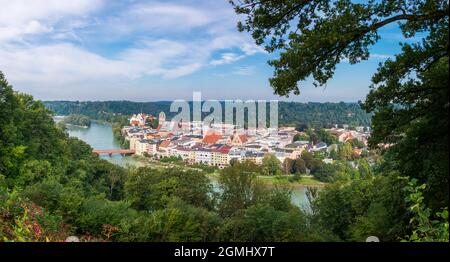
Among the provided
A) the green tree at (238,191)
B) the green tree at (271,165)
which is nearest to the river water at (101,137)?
the green tree at (271,165)

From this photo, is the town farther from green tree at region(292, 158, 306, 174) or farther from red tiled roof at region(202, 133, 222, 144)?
green tree at region(292, 158, 306, 174)

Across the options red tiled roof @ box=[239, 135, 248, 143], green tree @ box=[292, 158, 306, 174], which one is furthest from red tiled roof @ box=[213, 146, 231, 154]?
green tree @ box=[292, 158, 306, 174]

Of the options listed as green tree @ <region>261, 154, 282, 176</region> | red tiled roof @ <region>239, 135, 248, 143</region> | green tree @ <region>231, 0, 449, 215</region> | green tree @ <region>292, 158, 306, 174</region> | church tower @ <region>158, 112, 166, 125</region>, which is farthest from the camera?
red tiled roof @ <region>239, 135, 248, 143</region>

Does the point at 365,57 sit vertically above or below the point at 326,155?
above

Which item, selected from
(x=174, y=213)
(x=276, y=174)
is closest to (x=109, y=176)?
(x=276, y=174)
